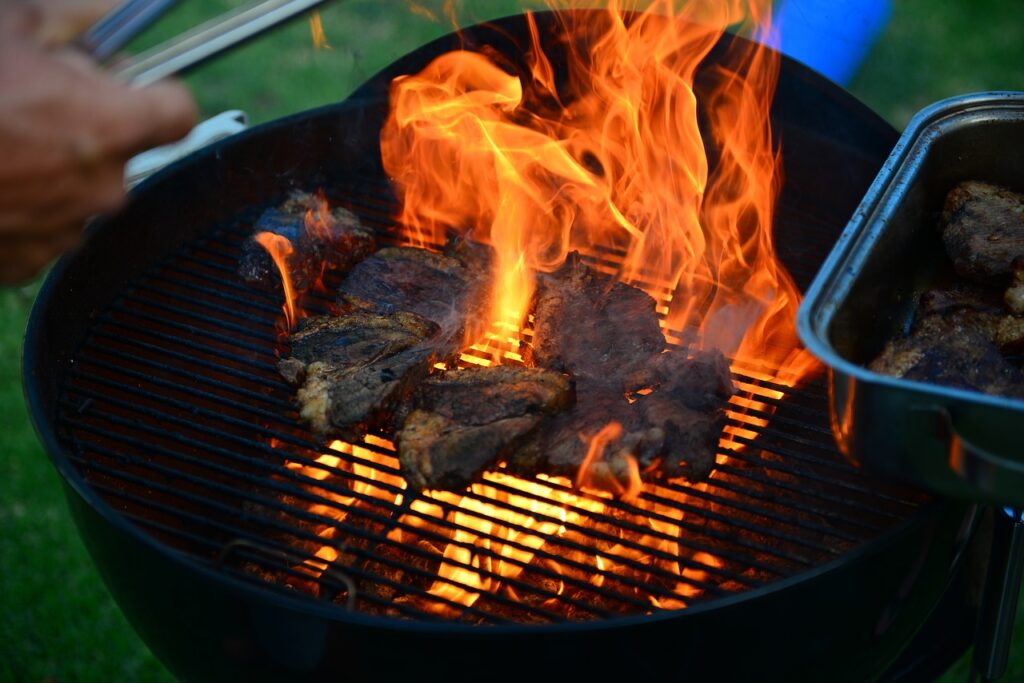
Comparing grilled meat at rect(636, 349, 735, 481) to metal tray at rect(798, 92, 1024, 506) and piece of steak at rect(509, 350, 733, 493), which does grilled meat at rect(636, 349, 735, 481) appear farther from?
metal tray at rect(798, 92, 1024, 506)

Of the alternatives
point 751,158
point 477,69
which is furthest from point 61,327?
point 751,158

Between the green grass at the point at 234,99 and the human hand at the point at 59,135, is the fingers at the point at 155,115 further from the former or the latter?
the green grass at the point at 234,99

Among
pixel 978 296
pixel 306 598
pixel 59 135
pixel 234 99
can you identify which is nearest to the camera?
pixel 59 135

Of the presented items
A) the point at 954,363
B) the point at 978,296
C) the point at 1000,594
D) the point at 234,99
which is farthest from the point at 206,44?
the point at 234,99

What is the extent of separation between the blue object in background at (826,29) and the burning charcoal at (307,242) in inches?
89.2

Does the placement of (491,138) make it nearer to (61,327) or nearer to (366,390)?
(366,390)

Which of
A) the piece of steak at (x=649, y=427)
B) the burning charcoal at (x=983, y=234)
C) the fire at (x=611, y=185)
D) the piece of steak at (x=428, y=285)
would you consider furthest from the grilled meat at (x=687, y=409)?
the burning charcoal at (x=983, y=234)

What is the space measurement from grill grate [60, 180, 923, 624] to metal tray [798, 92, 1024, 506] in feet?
1.23

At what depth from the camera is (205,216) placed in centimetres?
340

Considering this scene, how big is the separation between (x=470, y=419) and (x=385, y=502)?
0.30 metres

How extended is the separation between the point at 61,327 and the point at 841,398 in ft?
6.90

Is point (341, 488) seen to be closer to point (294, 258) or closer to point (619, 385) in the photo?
point (619, 385)

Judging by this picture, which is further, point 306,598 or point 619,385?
point 619,385

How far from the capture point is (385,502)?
2.54 meters
